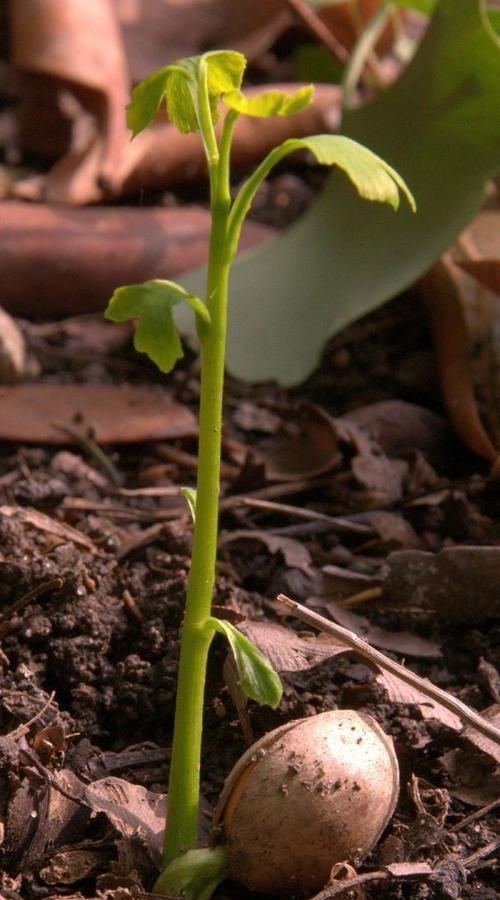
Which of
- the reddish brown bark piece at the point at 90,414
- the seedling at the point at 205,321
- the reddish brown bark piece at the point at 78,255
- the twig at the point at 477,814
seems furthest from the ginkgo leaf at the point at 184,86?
the reddish brown bark piece at the point at 78,255

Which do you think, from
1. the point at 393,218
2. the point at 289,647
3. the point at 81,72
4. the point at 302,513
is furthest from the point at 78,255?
the point at 289,647

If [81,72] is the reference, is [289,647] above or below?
below

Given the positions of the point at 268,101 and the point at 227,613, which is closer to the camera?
the point at 268,101

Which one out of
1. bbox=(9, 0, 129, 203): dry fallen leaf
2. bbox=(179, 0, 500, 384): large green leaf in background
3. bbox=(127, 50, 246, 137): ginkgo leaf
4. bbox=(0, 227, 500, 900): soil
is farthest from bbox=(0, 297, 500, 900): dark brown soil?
bbox=(9, 0, 129, 203): dry fallen leaf

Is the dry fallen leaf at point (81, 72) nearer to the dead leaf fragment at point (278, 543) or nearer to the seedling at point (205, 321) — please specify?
the dead leaf fragment at point (278, 543)

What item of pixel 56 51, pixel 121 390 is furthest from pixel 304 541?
pixel 56 51

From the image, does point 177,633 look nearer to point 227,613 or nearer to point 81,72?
point 227,613
